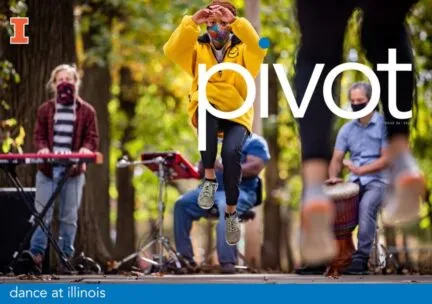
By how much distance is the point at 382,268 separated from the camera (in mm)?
5805

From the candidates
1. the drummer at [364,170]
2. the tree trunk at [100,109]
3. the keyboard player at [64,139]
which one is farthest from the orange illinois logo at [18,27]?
the tree trunk at [100,109]

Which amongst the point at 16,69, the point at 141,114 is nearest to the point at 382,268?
the point at 16,69

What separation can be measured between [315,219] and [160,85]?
33.4 ft

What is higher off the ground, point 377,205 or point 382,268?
point 377,205

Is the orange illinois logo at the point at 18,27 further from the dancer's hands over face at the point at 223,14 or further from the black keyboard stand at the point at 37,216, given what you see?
the dancer's hands over face at the point at 223,14

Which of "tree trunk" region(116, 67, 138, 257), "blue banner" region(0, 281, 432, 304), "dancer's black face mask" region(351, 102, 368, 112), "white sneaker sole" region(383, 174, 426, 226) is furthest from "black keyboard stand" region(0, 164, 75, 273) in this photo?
"tree trunk" region(116, 67, 138, 257)

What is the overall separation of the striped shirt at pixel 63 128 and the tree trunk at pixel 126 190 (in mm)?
3721

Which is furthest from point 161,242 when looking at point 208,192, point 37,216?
point 208,192

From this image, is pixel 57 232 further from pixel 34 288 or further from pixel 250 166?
pixel 34 288

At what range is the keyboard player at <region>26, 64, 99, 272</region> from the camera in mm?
5883

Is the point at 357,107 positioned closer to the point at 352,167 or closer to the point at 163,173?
the point at 352,167

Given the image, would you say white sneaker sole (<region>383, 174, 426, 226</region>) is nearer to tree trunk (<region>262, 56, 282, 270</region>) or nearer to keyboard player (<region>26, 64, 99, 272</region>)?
keyboard player (<region>26, 64, 99, 272</region>)

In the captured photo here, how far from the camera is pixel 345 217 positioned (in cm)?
563

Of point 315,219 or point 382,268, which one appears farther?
point 382,268
